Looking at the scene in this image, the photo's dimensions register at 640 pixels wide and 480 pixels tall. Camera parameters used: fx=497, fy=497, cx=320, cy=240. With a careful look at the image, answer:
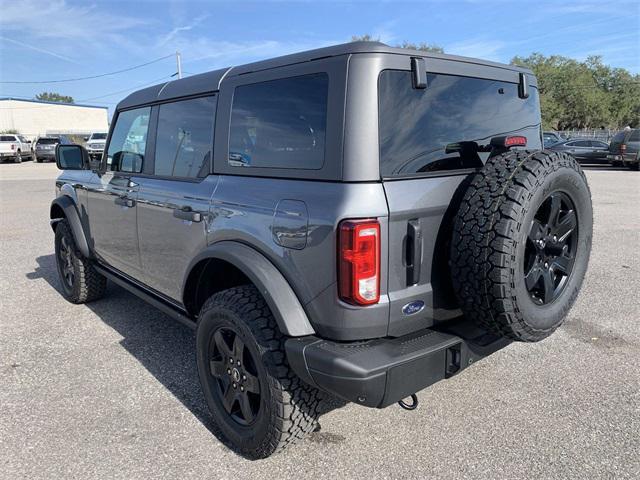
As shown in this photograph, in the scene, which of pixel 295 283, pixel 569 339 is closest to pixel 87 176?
pixel 295 283

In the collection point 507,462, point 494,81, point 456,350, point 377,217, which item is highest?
point 494,81

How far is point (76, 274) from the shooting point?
4.78m

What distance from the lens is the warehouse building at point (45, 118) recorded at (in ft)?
183

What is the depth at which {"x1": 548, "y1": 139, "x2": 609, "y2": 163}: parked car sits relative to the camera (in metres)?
22.2

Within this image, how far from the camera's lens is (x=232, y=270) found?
2.89 m

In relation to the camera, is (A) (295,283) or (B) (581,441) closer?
(A) (295,283)

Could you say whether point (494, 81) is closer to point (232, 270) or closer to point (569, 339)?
point (232, 270)

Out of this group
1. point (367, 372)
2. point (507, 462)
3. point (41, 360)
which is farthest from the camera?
point (41, 360)

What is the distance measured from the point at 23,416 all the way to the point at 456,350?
2540 millimetres

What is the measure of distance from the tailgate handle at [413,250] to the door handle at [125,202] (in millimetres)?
2207

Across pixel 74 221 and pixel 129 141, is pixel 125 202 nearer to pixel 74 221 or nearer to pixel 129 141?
pixel 129 141

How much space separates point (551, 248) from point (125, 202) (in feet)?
9.46

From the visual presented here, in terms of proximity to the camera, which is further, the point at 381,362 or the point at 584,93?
the point at 584,93

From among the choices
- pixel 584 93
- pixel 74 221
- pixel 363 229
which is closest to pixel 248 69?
pixel 363 229
